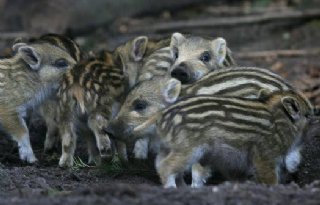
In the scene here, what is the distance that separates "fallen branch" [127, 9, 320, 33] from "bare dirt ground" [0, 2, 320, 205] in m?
1.03

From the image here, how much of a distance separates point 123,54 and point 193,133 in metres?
2.81

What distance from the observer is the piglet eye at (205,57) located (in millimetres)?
8922

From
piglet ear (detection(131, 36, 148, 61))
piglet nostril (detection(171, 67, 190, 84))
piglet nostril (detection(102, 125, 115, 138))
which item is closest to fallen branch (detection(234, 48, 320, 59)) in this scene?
piglet ear (detection(131, 36, 148, 61))

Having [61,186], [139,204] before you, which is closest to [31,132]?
[61,186]

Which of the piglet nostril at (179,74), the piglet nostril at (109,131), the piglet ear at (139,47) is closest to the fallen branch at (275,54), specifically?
the piglet ear at (139,47)

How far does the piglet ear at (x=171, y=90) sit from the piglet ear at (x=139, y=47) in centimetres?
174

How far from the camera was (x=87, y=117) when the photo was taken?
814 cm

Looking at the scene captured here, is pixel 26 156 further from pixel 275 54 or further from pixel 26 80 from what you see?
pixel 275 54

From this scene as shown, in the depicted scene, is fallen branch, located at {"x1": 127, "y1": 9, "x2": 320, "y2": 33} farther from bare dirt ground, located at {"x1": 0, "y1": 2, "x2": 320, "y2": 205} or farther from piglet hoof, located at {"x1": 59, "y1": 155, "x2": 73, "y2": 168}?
piglet hoof, located at {"x1": 59, "y1": 155, "x2": 73, "y2": 168}

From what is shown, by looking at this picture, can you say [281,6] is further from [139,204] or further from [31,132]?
[139,204]

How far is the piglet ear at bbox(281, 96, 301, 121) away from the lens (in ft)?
23.8

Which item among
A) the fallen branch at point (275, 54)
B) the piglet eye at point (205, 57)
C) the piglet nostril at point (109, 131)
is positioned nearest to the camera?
the piglet nostril at point (109, 131)

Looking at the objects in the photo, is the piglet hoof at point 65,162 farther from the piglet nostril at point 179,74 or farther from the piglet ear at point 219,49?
the piglet ear at point 219,49

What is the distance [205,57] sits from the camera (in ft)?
29.3
